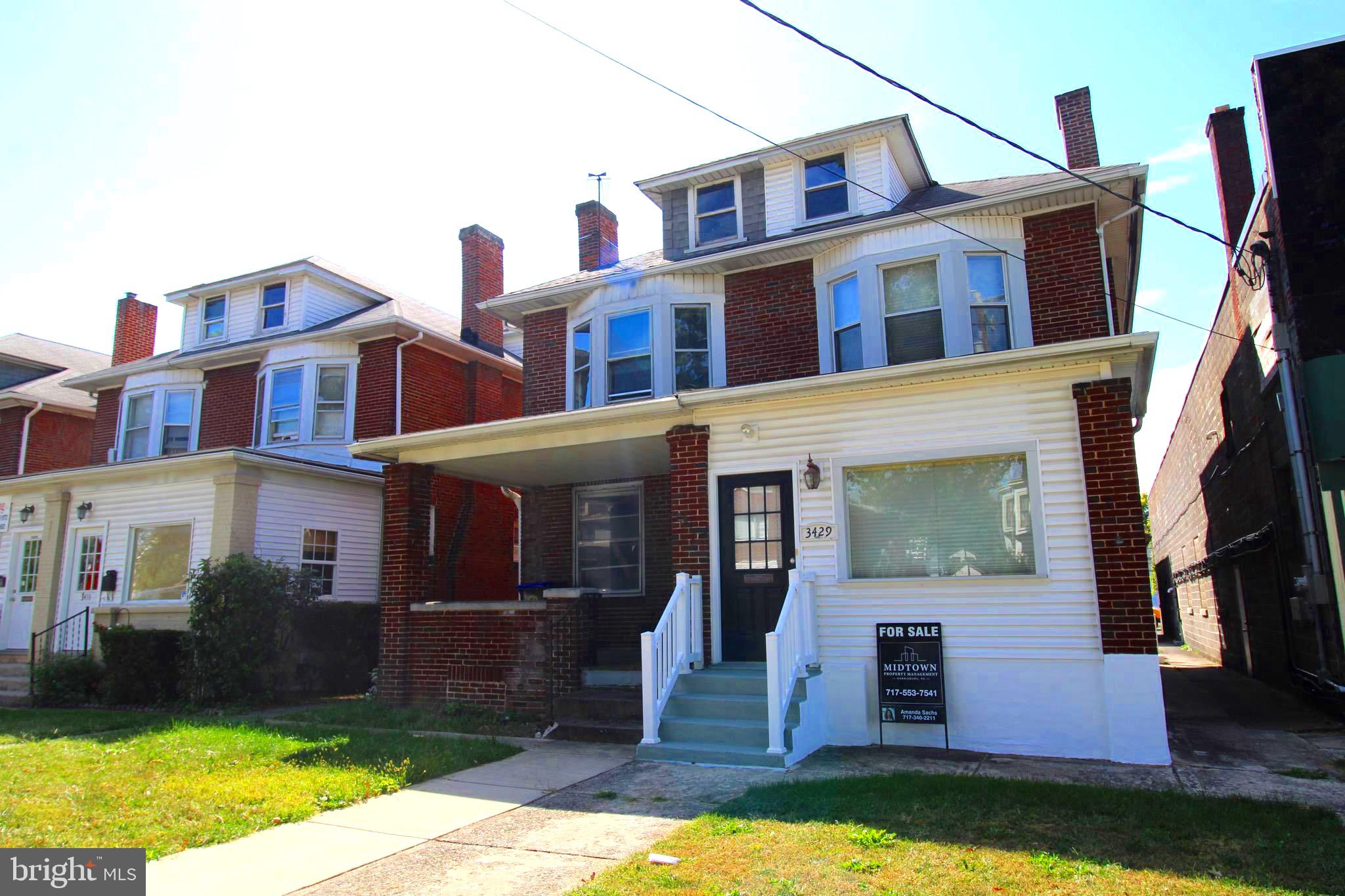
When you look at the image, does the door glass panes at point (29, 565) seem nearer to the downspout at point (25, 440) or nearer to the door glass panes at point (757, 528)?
the downspout at point (25, 440)

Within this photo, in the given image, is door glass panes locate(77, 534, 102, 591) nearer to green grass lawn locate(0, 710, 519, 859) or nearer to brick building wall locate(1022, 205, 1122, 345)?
→ green grass lawn locate(0, 710, 519, 859)

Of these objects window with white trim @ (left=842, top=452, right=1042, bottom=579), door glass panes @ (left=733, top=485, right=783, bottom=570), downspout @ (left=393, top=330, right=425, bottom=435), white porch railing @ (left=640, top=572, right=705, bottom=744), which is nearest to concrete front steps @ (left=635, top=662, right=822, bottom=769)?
white porch railing @ (left=640, top=572, right=705, bottom=744)

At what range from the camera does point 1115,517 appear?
7848 millimetres

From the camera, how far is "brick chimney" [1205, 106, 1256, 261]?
13.1 meters

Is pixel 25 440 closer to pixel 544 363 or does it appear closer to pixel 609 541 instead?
pixel 544 363

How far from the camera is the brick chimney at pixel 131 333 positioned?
21828 millimetres

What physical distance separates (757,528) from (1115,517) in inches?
144

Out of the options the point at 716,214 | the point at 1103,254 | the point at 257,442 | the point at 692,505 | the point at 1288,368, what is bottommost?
the point at 692,505

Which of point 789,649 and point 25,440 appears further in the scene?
point 25,440

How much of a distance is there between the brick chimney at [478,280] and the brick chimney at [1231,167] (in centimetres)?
1382

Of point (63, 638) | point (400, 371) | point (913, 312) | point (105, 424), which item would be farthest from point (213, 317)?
point (913, 312)

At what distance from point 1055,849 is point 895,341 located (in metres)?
7.21

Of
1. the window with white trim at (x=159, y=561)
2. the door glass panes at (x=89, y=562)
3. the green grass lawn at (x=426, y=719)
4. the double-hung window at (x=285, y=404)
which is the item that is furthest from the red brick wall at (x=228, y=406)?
the green grass lawn at (x=426, y=719)

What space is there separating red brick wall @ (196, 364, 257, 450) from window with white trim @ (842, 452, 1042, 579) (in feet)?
46.3
